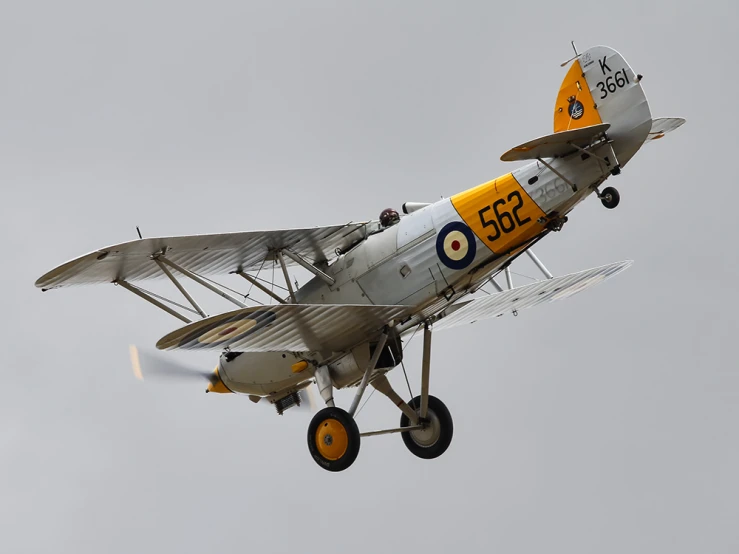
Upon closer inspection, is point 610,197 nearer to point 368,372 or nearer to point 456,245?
point 456,245

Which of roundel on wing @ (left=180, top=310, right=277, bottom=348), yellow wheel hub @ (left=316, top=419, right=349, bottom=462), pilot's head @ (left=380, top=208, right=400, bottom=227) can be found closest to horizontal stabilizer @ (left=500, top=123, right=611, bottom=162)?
pilot's head @ (left=380, top=208, right=400, bottom=227)

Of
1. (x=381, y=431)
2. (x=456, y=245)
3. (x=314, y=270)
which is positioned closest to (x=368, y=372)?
(x=381, y=431)

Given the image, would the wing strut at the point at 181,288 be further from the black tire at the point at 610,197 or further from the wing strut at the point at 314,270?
the black tire at the point at 610,197

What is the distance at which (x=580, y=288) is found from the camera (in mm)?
19766

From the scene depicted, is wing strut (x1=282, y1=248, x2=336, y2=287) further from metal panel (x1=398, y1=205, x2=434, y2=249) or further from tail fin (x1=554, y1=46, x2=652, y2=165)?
tail fin (x1=554, y1=46, x2=652, y2=165)

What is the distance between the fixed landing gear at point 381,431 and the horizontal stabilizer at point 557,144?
3720 millimetres

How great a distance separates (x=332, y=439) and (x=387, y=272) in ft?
7.71

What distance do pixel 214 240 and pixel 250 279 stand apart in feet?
3.51

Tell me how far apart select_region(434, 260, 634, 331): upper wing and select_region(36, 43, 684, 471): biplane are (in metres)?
0.03

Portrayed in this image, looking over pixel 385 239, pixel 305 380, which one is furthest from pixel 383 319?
pixel 305 380

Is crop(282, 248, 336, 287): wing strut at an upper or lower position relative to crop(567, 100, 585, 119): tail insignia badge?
lower

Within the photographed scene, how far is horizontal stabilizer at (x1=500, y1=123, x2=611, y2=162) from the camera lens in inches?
602

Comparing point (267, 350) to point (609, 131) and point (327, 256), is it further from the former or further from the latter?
point (609, 131)

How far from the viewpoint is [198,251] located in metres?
18.4
